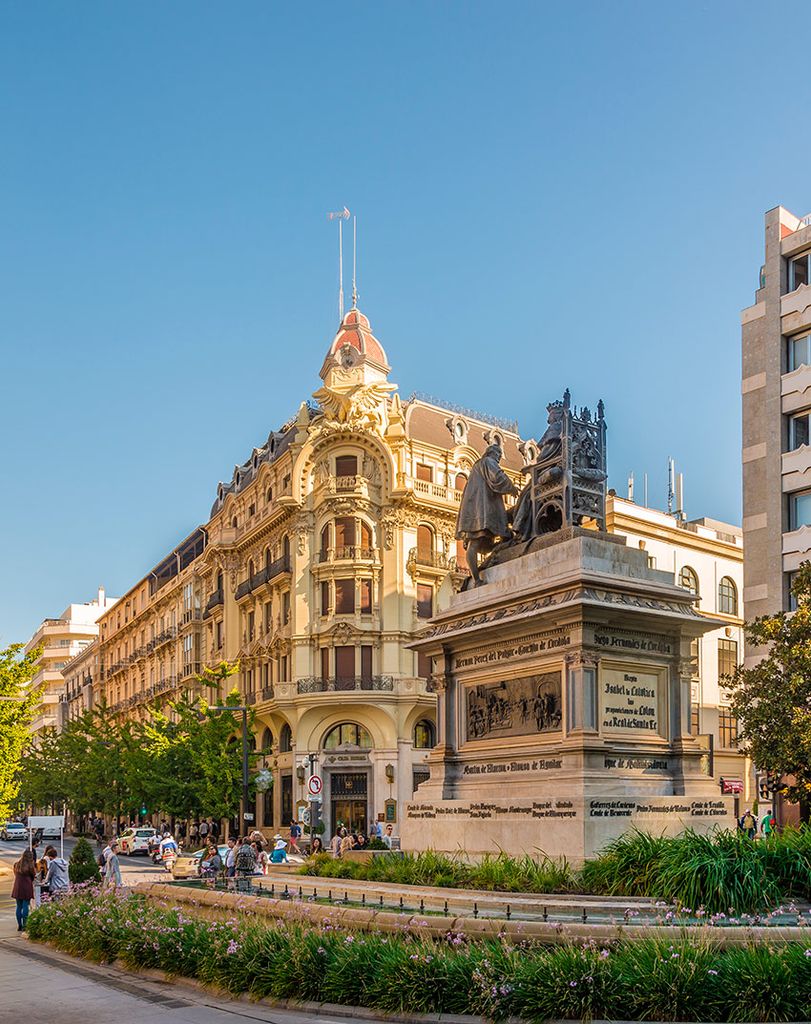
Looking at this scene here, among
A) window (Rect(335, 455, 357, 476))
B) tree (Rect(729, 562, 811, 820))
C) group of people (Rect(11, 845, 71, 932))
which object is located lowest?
Answer: group of people (Rect(11, 845, 71, 932))

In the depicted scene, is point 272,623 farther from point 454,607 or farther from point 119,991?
point 119,991

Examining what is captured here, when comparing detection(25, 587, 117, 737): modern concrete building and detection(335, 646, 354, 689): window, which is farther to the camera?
detection(25, 587, 117, 737): modern concrete building

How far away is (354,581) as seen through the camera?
56.7 m

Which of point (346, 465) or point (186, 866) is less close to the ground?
point (346, 465)

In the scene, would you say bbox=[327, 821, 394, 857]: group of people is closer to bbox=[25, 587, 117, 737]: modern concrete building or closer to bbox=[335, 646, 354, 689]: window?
bbox=[335, 646, 354, 689]: window

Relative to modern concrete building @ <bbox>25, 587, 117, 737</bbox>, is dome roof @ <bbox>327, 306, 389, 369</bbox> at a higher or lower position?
higher

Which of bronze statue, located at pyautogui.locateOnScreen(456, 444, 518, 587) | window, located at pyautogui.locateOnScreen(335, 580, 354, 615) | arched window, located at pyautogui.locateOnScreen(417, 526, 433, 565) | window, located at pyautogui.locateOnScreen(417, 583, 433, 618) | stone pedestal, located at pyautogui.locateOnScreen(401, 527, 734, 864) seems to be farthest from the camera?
arched window, located at pyautogui.locateOnScreen(417, 526, 433, 565)

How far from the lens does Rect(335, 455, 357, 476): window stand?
5744 cm

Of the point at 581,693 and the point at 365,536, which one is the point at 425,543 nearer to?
the point at 365,536

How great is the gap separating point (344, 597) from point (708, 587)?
57.9 feet

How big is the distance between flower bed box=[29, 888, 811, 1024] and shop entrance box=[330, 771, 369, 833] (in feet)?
135

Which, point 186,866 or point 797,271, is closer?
point 186,866

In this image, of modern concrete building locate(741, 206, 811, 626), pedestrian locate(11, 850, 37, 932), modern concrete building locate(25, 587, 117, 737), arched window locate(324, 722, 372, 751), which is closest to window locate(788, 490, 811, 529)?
modern concrete building locate(741, 206, 811, 626)

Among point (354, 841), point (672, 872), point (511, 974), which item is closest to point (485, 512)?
point (672, 872)
